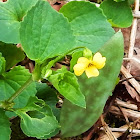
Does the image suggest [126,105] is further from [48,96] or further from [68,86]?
[68,86]

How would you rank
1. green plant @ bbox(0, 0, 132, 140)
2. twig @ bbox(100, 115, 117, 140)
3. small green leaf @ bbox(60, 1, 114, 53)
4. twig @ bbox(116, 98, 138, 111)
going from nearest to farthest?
green plant @ bbox(0, 0, 132, 140) < small green leaf @ bbox(60, 1, 114, 53) < twig @ bbox(100, 115, 117, 140) < twig @ bbox(116, 98, 138, 111)

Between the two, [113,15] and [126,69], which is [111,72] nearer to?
[126,69]

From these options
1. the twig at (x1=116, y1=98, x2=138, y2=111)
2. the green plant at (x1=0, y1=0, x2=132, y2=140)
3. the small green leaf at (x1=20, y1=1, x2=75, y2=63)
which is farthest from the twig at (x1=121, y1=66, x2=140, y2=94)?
the small green leaf at (x1=20, y1=1, x2=75, y2=63)

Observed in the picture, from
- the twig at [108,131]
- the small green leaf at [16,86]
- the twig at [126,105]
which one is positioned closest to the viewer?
the small green leaf at [16,86]

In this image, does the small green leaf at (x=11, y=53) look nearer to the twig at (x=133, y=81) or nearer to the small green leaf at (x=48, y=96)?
the small green leaf at (x=48, y=96)

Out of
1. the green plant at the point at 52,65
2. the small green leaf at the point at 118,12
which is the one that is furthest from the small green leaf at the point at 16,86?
the small green leaf at the point at 118,12

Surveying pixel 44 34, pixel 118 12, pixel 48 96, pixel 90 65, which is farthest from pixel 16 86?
pixel 118 12

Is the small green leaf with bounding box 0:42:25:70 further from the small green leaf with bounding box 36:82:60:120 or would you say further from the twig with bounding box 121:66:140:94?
the twig with bounding box 121:66:140:94
